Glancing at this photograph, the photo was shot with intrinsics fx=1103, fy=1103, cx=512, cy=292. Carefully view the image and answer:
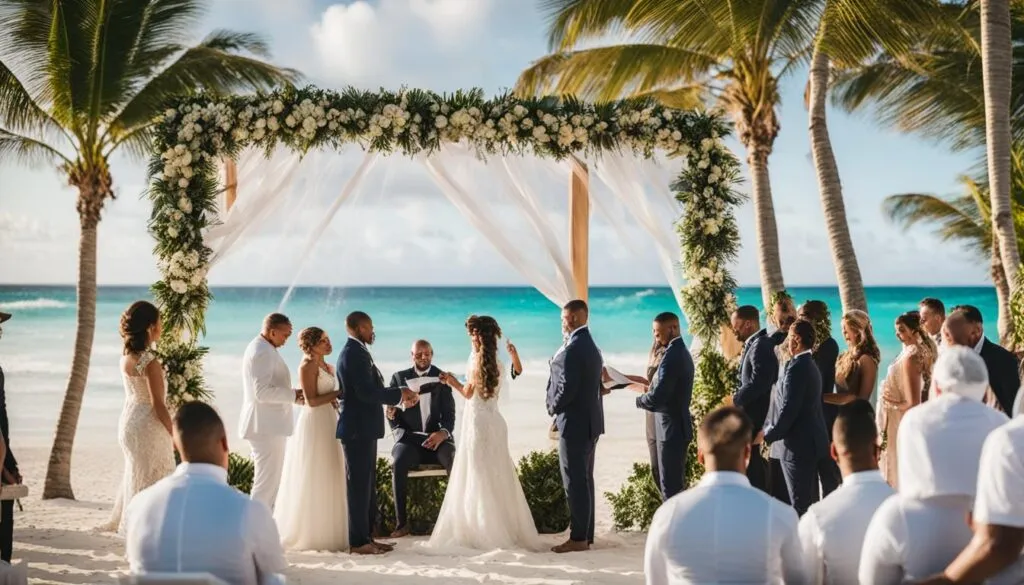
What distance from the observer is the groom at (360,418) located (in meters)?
8.12

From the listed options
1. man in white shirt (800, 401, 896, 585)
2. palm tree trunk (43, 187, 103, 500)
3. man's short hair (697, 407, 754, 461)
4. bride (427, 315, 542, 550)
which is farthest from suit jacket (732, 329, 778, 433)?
palm tree trunk (43, 187, 103, 500)

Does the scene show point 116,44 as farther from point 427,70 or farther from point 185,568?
point 427,70

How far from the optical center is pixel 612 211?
30.8 ft

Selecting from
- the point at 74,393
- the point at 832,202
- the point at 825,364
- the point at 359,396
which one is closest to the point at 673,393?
the point at 825,364

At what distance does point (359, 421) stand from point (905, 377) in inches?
155

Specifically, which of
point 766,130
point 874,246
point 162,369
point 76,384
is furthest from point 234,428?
point 874,246

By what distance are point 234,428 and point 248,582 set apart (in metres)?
26.7

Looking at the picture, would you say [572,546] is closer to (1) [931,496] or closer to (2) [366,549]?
(2) [366,549]

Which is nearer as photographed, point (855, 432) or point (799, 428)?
point (855, 432)

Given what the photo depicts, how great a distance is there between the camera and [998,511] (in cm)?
307

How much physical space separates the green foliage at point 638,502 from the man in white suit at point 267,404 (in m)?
2.90

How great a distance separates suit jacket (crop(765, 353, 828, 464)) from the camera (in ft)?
23.5

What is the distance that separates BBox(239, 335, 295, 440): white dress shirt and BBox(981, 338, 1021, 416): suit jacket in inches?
191

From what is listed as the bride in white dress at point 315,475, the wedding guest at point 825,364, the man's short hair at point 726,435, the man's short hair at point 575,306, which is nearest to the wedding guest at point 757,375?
the wedding guest at point 825,364
